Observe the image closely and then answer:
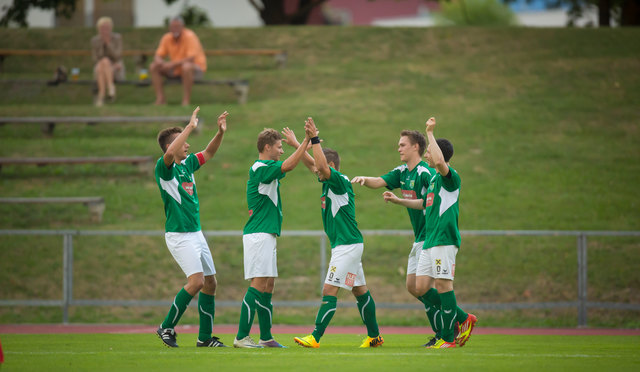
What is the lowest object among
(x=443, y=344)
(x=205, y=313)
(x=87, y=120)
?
(x=443, y=344)

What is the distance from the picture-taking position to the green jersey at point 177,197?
874cm

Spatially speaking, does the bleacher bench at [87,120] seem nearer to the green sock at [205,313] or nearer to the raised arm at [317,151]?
the green sock at [205,313]

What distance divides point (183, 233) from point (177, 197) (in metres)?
0.40

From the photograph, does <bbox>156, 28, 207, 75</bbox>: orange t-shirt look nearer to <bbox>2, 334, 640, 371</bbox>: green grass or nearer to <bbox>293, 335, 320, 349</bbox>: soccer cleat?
<bbox>2, 334, 640, 371</bbox>: green grass

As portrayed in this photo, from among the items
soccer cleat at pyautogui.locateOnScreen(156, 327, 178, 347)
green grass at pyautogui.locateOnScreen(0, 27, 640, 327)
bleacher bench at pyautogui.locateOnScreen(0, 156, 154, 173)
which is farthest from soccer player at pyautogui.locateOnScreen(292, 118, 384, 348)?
bleacher bench at pyautogui.locateOnScreen(0, 156, 154, 173)

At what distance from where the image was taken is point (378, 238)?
1595 centimetres

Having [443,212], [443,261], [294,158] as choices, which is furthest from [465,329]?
[294,158]

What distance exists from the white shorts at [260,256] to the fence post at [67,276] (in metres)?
5.97

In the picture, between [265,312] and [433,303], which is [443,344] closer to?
[433,303]

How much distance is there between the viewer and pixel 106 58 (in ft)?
71.1

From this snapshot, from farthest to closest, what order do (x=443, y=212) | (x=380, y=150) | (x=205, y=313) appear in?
(x=380, y=150), (x=205, y=313), (x=443, y=212)

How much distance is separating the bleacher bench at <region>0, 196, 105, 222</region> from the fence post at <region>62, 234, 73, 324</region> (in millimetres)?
2945

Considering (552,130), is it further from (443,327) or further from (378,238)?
(443,327)

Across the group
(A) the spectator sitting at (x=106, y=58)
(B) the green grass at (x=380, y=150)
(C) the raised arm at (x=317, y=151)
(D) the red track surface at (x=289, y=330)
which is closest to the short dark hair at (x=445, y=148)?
(C) the raised arm at (x=317, y=151)
